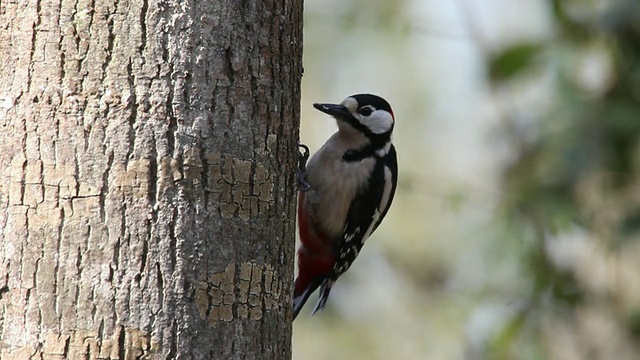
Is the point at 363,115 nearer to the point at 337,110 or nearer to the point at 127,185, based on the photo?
the point at 337,110

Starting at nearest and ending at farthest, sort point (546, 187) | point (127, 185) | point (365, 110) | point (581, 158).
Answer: point (127, 185) < point (581, 158) < point (365, 110) < point (546, 187)

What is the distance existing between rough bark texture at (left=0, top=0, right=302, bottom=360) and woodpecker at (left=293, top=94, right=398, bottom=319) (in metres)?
2.13

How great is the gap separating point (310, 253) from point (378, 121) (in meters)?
0.66

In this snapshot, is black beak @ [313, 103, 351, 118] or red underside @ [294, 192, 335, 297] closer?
black beak @ [313, 103, 351, 118]

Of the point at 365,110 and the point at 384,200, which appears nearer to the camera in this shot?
the point at 365,110

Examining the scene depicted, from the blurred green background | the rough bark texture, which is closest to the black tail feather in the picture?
the blurred green background

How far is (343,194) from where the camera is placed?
4.44 meters

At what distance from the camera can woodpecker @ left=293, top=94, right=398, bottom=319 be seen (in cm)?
440

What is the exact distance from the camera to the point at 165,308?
6.95 feet

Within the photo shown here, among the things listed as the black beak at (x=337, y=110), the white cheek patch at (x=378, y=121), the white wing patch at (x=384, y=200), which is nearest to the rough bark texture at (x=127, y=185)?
the black beak at (x=337, y=110)

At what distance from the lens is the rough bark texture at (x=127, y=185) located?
210 centimetres

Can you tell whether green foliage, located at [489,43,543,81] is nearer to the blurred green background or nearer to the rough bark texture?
the blurred green background

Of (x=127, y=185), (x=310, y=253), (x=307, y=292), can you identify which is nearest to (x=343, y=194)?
(x=310, y=253)

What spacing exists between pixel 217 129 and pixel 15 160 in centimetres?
44
